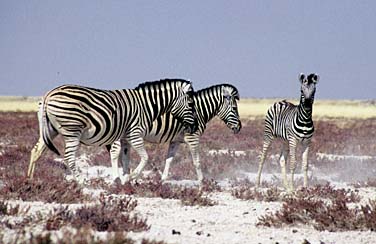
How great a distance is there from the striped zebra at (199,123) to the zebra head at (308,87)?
225 cm

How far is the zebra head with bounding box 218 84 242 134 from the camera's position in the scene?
1569cm

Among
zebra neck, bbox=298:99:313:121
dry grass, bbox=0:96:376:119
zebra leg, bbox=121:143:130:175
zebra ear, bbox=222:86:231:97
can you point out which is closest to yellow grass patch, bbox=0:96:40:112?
dry grass, bbox=0:96:376:119

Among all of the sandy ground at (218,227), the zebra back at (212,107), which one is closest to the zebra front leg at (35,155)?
the sandy ground at (218,227)

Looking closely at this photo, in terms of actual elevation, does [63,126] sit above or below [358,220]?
above

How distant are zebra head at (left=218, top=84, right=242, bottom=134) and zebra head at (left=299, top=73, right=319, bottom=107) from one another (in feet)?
7.19

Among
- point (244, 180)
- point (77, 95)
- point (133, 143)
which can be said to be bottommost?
point (244, 180)

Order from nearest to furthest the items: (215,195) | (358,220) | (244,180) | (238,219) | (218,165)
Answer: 1. (358,220)
2. (238,219)
3. (215,195)
4. (244,180)
5. (218,165)

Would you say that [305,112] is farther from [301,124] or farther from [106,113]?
[106,113]

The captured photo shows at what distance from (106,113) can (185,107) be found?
227 centimetres

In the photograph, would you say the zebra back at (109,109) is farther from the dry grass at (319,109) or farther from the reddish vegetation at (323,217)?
the dry grass at (319,109)

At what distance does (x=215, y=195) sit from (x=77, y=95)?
283 centimetres

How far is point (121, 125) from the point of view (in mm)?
13250

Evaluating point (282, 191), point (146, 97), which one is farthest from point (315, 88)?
point (146, 97)

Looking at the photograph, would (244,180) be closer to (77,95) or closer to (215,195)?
(215,195)
